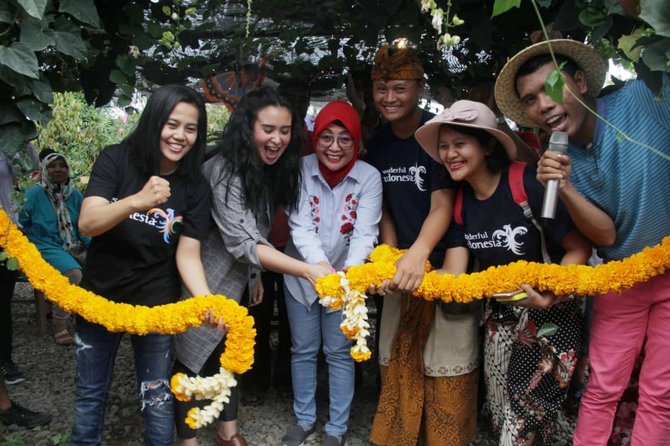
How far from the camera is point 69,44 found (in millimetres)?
2578

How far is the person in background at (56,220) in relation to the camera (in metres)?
5.17

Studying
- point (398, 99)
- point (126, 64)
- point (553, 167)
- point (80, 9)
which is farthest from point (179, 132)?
point (553, 167)

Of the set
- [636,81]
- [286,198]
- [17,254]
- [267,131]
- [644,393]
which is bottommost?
[644,393]

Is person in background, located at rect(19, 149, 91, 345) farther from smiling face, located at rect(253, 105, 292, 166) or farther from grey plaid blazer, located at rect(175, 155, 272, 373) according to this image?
smiling face, located at rect(253, 105, 292, 166)

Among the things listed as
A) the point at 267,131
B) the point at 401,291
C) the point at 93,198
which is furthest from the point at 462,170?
the point at 93,198

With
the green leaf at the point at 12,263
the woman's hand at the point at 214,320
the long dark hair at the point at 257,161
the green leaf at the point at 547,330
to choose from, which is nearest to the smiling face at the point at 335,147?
the long dark hair at the point at 257,161

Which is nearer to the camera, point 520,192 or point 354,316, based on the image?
point 354,316

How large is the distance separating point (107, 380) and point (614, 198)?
2.47 m

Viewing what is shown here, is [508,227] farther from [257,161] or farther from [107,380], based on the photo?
[107,380]

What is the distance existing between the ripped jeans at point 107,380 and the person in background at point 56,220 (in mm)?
2477

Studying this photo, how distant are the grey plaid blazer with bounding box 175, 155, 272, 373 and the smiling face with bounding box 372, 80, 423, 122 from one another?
3.06 ft

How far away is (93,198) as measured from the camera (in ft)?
8.68

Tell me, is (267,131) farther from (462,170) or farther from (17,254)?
(17,254)

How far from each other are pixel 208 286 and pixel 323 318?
0.69m
